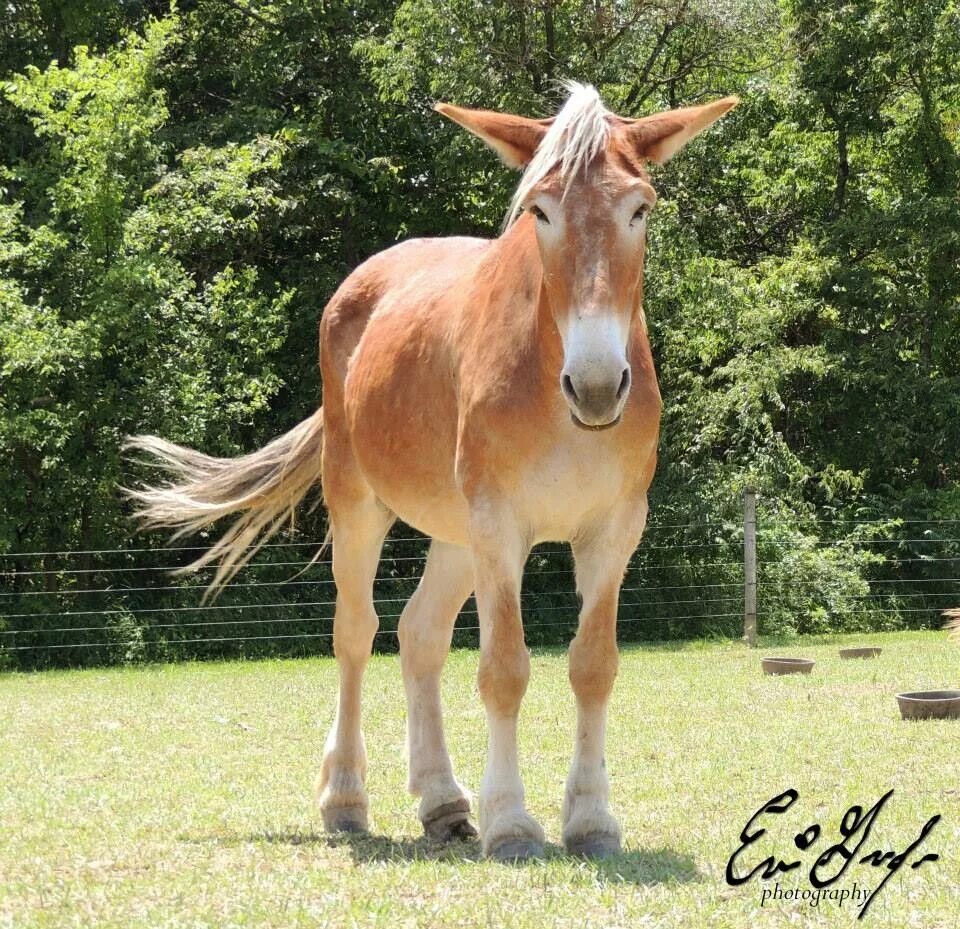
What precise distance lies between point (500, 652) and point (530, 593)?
13.5m

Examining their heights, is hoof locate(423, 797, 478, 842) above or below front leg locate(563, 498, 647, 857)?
below

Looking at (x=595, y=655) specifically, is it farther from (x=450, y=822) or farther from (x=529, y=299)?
(x=529, y=299)

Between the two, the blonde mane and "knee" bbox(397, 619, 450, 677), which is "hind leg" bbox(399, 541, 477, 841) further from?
the blonde mane

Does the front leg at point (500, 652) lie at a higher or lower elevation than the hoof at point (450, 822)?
higher

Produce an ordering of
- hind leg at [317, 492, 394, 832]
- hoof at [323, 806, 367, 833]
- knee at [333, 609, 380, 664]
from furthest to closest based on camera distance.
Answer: knee at [333, 609, 380, 664], hind leg at [317, 492, 394, 832], hoof at [323, 806, 367, 833]

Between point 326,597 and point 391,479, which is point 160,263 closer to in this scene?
point 326,597

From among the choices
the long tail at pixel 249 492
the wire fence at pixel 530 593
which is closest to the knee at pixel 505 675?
the long tail at pixel 249 492

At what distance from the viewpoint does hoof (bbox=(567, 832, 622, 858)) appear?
A: 438 cm

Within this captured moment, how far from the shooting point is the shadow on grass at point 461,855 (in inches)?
159

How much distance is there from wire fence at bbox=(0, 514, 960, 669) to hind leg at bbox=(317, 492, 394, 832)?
1068 cm

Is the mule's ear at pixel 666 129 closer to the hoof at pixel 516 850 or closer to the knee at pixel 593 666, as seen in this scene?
the knee at pixel 593 666

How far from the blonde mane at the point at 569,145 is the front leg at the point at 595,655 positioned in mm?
1109

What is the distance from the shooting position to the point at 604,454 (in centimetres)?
439

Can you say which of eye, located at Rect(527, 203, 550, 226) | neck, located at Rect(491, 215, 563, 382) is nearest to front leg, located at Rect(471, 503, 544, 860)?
neck, located at Rect(491, 215, 563, 382)
